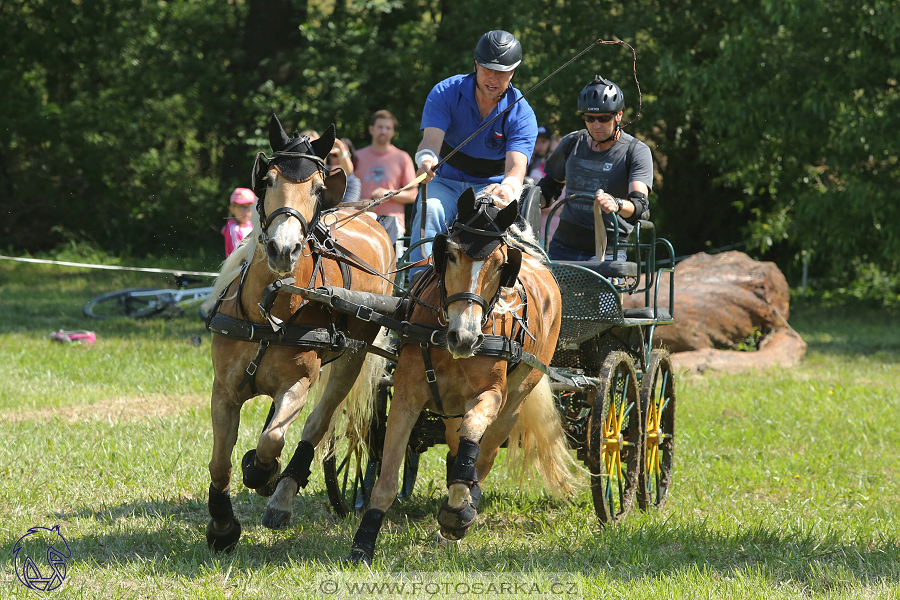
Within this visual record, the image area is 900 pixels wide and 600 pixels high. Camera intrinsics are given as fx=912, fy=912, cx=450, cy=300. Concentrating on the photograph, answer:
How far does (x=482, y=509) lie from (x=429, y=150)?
215 cm

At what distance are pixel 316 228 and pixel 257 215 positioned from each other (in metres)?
0.31

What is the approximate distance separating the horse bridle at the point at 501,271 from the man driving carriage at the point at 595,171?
1861 mm

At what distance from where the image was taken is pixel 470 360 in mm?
4047

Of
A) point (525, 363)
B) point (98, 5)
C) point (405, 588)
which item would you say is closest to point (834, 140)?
point (525, 363)

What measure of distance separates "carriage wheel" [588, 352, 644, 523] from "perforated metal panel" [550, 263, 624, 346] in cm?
21

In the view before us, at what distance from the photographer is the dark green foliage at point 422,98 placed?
44.4 feet

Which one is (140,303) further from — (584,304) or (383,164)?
(584,304)

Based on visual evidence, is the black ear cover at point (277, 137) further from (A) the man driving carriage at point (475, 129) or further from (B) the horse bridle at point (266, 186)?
(A) the man driving carriage at point (475, 129)

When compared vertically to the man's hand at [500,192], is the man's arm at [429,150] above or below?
above

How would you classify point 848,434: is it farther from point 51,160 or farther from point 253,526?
point 51,160

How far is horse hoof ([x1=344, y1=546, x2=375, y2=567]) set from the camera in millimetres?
3871

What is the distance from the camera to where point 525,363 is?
4.31 m

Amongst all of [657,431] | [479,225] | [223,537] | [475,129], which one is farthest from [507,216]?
[657,431]

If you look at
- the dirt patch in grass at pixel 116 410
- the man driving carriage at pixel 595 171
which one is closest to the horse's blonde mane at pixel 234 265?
the man driving carriage at pixel 595 171
